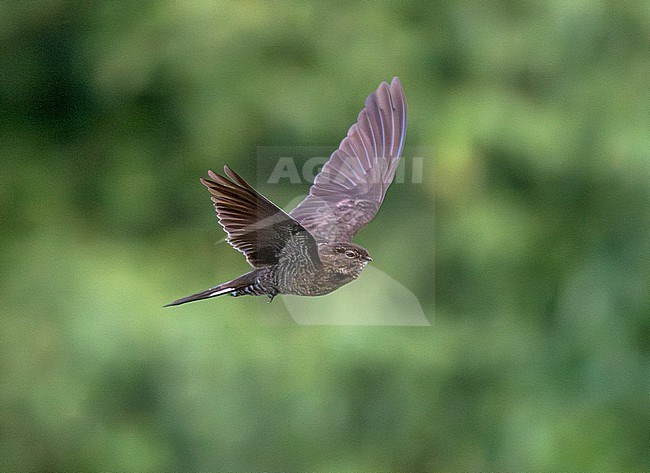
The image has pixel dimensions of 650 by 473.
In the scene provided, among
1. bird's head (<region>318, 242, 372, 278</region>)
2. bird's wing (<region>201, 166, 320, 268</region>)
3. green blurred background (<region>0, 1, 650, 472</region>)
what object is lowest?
green blurred background (<region>0, 1, 650, 472</region>)

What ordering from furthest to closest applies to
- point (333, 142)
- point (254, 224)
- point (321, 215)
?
point (333, 142)
point (321, 215)
point (254, 224)

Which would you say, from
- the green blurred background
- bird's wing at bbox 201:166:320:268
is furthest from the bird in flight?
the green blurred background

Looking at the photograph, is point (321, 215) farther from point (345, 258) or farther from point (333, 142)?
point (333, 142)

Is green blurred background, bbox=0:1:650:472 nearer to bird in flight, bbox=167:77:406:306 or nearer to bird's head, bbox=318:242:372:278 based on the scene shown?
bird in flight, bbox=167:77:406:306

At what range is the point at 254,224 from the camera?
0.33 meters

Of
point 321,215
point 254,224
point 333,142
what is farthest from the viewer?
point 333,142

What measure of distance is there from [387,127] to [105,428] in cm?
187

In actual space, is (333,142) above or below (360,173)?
below

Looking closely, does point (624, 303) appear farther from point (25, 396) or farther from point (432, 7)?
point (25, 396)

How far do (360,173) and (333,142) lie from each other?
1282 millimetres

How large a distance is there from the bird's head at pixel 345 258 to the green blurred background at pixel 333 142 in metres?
1.40

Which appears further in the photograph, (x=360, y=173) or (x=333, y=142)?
(x=333, y=142)

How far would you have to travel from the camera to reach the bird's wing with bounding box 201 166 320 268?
12.2 inches

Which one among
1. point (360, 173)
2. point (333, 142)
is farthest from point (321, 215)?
point (333, 142)
